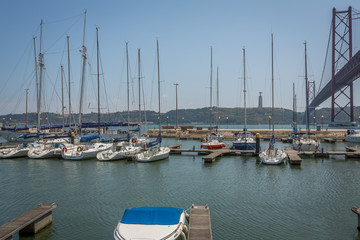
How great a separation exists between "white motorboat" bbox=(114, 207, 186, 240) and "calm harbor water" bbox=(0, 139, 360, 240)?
248cm

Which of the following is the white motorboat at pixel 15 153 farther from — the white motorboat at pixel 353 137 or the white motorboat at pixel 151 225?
the white motorboat at pixel 353 137

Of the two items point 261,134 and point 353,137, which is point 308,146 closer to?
point 353,137

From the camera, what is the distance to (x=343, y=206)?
Result: 15680mm

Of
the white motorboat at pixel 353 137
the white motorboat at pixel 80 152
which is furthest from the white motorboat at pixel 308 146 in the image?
the white motorboat at pixel 80 152

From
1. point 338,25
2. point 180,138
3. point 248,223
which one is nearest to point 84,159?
point 248,223

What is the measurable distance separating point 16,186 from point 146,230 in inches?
657

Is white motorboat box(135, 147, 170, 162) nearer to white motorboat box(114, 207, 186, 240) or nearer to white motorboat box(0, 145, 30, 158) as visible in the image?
white motorboat box(0, 145, 30, 158)

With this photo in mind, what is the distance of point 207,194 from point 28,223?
10.8 meters

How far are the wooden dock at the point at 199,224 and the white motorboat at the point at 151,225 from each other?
448 mm

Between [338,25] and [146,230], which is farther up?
[338,25]

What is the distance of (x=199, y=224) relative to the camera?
1066 cm

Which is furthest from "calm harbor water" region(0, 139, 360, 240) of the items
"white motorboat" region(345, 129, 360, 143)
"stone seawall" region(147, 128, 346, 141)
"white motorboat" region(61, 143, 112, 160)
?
"stone seawall" region(147, 128, 346, 141)

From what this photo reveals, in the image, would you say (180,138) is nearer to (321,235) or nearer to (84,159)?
(84,159)

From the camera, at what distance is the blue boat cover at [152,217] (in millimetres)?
10094
